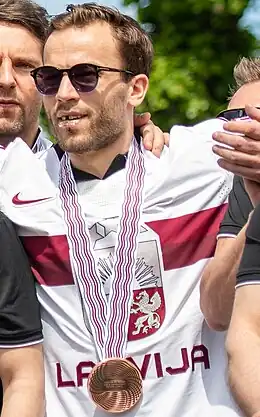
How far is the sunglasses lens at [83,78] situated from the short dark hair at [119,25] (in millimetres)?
218

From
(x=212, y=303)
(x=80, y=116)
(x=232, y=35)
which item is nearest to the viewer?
(x=212, y=303)

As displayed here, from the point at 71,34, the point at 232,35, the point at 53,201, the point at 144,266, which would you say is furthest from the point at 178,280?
the point at 232,35

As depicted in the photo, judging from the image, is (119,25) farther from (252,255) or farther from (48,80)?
(252,255)

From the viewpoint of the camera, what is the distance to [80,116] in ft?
15.2

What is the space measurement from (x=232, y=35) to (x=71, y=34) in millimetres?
5429

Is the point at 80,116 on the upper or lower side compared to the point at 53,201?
upper

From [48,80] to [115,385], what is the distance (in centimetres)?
120

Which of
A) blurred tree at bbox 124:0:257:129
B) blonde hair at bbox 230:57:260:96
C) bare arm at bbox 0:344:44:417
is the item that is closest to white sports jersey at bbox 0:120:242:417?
bare arm at bbox 0:344:44:417

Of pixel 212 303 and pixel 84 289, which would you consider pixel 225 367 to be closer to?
pixel 212 303

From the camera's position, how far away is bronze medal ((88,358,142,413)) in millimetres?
4359

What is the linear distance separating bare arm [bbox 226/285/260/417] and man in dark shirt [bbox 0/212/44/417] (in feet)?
2.66

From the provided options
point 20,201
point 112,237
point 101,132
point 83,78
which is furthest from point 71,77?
point 112,237

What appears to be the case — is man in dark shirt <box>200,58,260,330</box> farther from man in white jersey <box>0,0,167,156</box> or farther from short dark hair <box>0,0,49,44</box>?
short dark hair <box>0,0,49,44</box>

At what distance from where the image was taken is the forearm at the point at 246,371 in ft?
12.5
